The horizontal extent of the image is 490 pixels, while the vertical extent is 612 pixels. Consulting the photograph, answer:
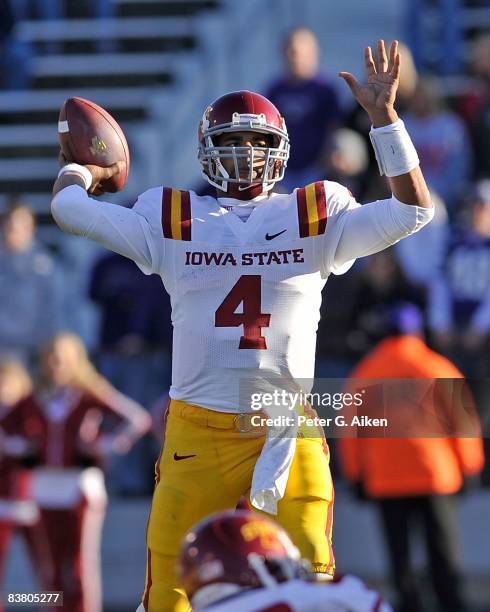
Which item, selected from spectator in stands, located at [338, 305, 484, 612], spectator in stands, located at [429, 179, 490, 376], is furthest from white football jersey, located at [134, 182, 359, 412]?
spectator in stands, located at [429, 179, 490, 376]

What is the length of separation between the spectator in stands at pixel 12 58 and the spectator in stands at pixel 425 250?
11.5ft

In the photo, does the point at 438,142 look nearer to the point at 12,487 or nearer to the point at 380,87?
the point at 12,487

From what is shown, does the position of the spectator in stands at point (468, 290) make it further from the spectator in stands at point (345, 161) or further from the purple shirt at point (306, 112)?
the purple shirt at point (306, 112)

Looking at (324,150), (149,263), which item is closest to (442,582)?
(324,150)

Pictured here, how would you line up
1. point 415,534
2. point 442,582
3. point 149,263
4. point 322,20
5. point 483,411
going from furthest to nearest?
point 322,20
point 415,534
point 442,582
point 483,411
point 149,263

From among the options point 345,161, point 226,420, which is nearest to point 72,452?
point 345,161

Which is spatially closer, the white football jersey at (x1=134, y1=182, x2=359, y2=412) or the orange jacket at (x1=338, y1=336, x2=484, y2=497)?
the white football jersey at (x1=134, y1=182, x2=359, y2=412)

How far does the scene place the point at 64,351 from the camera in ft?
27.8

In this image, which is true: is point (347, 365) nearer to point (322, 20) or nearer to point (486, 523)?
point (486, 523)

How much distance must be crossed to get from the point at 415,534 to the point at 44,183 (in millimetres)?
4265

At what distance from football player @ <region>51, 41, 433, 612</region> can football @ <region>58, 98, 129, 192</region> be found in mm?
263

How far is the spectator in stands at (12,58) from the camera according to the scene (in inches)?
437

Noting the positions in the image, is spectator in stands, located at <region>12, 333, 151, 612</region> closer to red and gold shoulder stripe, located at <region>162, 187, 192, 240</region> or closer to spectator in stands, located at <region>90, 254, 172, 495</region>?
spectator in stands, located at <region>90, 254, 172, 495</region>

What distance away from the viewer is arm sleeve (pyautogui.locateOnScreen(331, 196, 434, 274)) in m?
4.94
